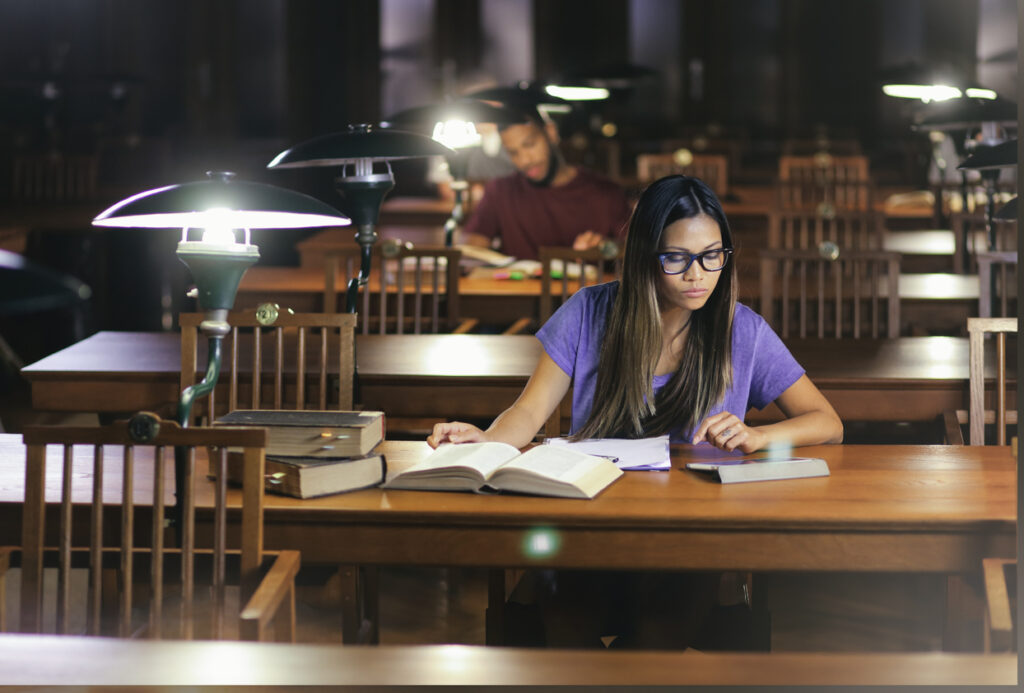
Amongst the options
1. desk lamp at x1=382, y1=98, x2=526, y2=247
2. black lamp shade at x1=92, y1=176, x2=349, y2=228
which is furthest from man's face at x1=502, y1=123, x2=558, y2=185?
black lamp shade at x1=92, y1=176, x2=349, y2=228

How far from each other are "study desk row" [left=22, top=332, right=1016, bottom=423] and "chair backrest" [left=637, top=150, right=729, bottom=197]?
416cm

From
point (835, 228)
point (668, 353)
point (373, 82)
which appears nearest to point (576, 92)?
point (835, 228)

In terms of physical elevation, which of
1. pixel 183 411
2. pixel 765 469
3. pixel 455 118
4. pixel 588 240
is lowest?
pixel 765 469

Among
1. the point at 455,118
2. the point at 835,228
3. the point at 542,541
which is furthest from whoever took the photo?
the point at 835,228

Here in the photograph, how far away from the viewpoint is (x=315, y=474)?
6.04ft

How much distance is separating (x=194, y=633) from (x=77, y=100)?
8.41 meters

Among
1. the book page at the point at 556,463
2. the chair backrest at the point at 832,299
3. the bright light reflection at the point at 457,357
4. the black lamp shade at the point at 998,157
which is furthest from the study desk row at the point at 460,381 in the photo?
the book page at the point at 556,463

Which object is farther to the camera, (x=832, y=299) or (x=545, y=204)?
(x=545, y=204)

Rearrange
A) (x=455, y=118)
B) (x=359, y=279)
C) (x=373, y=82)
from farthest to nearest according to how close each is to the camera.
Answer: (x=373, y=82) < (x=455, y=118) < (x=359, y=279)

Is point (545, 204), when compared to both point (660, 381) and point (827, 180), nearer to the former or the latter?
point (660, 381)

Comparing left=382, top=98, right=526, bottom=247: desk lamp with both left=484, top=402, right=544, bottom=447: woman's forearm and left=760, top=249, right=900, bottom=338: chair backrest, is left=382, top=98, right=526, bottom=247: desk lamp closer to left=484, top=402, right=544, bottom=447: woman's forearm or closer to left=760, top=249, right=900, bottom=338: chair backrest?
left=760, top=249, right=900, bottom=338: chair backrest

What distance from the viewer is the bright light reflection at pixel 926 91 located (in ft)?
12.4

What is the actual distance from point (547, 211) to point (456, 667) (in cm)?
394

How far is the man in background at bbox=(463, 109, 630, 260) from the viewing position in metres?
4.83
